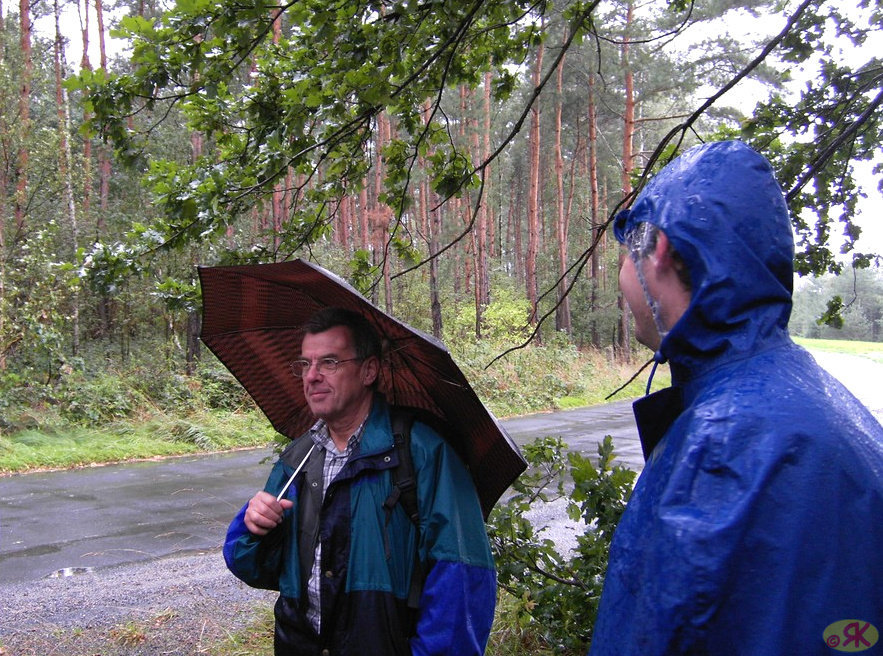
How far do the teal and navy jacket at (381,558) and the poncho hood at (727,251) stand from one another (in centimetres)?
103

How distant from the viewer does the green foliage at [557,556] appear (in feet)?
11.8

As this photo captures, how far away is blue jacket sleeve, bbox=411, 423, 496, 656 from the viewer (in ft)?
6.54

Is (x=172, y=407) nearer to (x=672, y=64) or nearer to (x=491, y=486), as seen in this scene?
(x=491, y=486)

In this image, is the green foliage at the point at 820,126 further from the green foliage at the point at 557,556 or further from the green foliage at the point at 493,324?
the green foliage at the point at 493,324

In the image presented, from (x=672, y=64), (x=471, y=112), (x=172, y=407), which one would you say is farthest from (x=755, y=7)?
(x=172, y=407)

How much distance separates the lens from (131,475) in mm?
10258

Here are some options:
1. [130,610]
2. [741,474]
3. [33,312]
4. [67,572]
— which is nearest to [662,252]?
[741,474]

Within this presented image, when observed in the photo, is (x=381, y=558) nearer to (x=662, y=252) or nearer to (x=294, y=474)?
(x=294, y=474)

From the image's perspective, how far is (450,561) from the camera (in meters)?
2.03

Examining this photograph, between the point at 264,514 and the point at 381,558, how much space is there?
14.3 inches

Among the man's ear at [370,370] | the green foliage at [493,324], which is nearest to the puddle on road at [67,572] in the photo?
the man's ear at [370,370]

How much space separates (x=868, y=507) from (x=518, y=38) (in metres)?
4.26

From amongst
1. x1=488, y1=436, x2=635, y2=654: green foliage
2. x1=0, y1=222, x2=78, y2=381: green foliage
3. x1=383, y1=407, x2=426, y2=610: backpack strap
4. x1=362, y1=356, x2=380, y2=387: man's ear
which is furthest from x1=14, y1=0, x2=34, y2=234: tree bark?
x1=383, y1=407, x2=426, y2=610: backpack strap

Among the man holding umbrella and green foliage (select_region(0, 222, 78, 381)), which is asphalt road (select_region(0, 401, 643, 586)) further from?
green foliage (select_region(0, 222, 78, 381))
